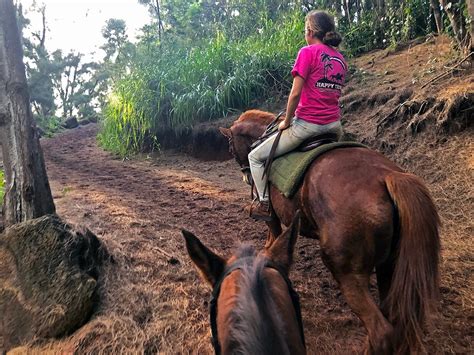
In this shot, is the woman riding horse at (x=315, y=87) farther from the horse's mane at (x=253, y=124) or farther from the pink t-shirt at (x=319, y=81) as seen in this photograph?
the horse's mane at (x=253, y=124)

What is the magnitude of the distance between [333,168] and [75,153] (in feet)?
43.2

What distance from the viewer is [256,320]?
53.8 inches

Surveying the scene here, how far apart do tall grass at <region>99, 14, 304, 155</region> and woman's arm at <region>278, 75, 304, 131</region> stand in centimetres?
695

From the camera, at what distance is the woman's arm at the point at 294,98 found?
3412 mm

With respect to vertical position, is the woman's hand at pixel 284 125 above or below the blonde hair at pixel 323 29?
below

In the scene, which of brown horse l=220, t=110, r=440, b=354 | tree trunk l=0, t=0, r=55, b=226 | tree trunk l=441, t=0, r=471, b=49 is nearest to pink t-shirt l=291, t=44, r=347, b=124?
brown horse l=220, t=110, r=440, b=354

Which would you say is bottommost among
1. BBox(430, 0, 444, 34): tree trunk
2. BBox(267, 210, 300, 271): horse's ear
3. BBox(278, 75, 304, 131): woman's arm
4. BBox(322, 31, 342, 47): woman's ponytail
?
BBox(267, 210, 300, 271): horse's ear

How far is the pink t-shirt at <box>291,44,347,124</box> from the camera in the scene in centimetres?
339

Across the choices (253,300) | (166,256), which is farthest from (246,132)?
(253,300)

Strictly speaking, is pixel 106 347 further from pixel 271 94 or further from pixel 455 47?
pixel 271 94

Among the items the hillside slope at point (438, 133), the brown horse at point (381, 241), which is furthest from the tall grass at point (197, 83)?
the brown horse at point (381, 241)

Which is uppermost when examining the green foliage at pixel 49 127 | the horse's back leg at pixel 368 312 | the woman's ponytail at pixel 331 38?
the green foliage at pixel 49 127

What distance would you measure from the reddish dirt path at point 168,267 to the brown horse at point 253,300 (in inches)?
57.0

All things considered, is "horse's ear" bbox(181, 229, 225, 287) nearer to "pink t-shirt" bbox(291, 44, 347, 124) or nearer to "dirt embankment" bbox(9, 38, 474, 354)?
"dirt embankment" bbox(9, 38, 474, 354)
